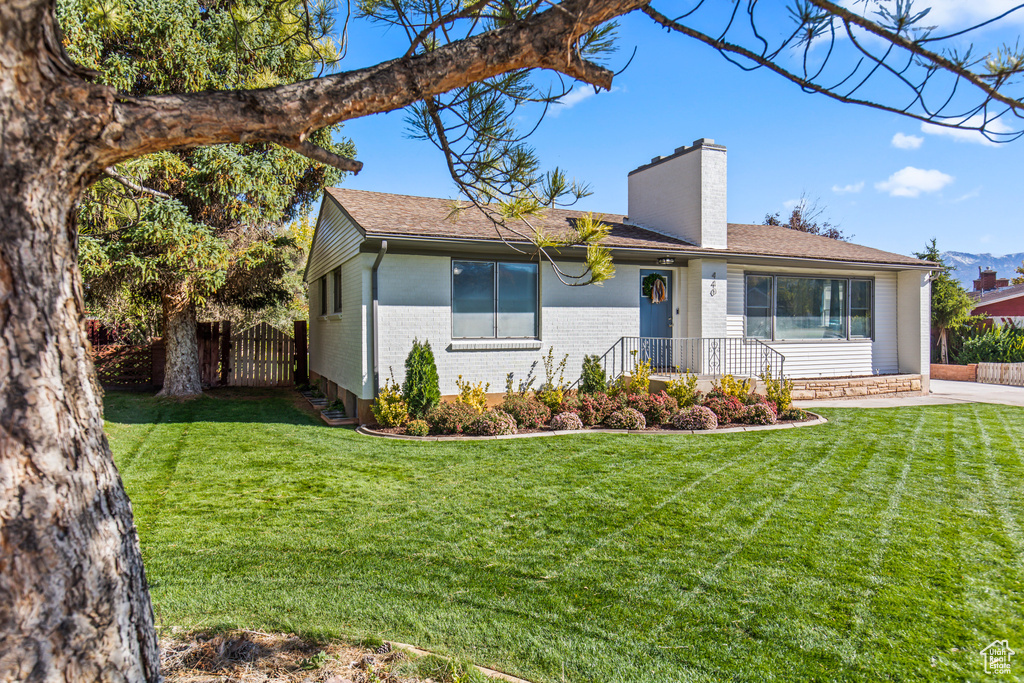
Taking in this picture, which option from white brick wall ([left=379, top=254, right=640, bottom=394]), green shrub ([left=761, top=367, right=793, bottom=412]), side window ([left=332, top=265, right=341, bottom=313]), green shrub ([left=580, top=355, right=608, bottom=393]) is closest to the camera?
white brick wall ([left=379, top=254, right=640, bottom=394])

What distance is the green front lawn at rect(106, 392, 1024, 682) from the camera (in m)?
2.97

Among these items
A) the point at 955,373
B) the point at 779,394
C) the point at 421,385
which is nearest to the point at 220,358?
the point at 421,385

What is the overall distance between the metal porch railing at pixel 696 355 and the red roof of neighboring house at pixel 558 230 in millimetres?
1913

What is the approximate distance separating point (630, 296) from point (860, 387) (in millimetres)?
6274

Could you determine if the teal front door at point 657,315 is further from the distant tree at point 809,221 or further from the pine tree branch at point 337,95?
the distant tree at point 809,221

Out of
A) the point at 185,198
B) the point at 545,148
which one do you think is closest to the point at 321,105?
the point at 545,148

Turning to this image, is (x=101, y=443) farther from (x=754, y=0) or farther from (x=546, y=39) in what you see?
(x=754, y=0)

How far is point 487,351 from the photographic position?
10.3m

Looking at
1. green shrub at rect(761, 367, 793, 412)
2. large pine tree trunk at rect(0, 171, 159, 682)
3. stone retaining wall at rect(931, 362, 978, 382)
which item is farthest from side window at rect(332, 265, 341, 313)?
stone retaining wall at rect(931, 362, 978, 382)

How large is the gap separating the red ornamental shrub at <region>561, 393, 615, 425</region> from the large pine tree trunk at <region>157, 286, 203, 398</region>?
894 centimetres

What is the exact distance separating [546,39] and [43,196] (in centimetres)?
196

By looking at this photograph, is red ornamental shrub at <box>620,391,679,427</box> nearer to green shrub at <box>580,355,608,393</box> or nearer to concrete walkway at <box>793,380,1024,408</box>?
green shrub at <box>580,355,608,393</box>

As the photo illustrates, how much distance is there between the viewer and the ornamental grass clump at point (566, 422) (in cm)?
909

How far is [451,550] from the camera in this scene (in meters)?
4.22
